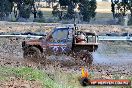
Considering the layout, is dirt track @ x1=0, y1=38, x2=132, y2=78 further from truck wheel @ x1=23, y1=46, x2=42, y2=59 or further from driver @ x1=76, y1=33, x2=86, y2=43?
driver @ x1=76, y1=33, x2=86, y2=43

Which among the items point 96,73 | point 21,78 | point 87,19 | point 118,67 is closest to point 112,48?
point 118,67

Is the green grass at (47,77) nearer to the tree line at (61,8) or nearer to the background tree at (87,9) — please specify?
the tree line at (61,8)

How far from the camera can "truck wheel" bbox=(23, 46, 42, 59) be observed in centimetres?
2069

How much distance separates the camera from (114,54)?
2542 cm

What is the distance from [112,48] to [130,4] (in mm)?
32758

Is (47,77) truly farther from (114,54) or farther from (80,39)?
(114,54)

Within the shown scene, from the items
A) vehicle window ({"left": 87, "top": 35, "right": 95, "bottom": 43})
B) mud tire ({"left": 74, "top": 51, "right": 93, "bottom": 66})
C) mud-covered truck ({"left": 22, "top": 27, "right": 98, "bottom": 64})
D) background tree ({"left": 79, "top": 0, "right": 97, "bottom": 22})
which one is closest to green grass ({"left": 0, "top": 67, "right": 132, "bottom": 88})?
mud tire ({"left": 74, "top": 51, "right": 93, "bottom": 66})

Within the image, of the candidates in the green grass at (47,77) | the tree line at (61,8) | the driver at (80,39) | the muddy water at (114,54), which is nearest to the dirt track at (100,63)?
the muddy water at (114,54)

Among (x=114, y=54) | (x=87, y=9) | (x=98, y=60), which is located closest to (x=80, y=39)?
(x=98, y=60)

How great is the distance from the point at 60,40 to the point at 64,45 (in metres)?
0.33

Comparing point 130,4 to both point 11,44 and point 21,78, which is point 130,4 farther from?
point 21,78

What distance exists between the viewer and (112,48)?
93.3 feet

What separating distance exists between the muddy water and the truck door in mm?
1851

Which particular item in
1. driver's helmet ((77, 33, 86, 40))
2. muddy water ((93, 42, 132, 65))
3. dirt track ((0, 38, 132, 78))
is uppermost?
driver's helmet ((77, 33, 86, 40))
